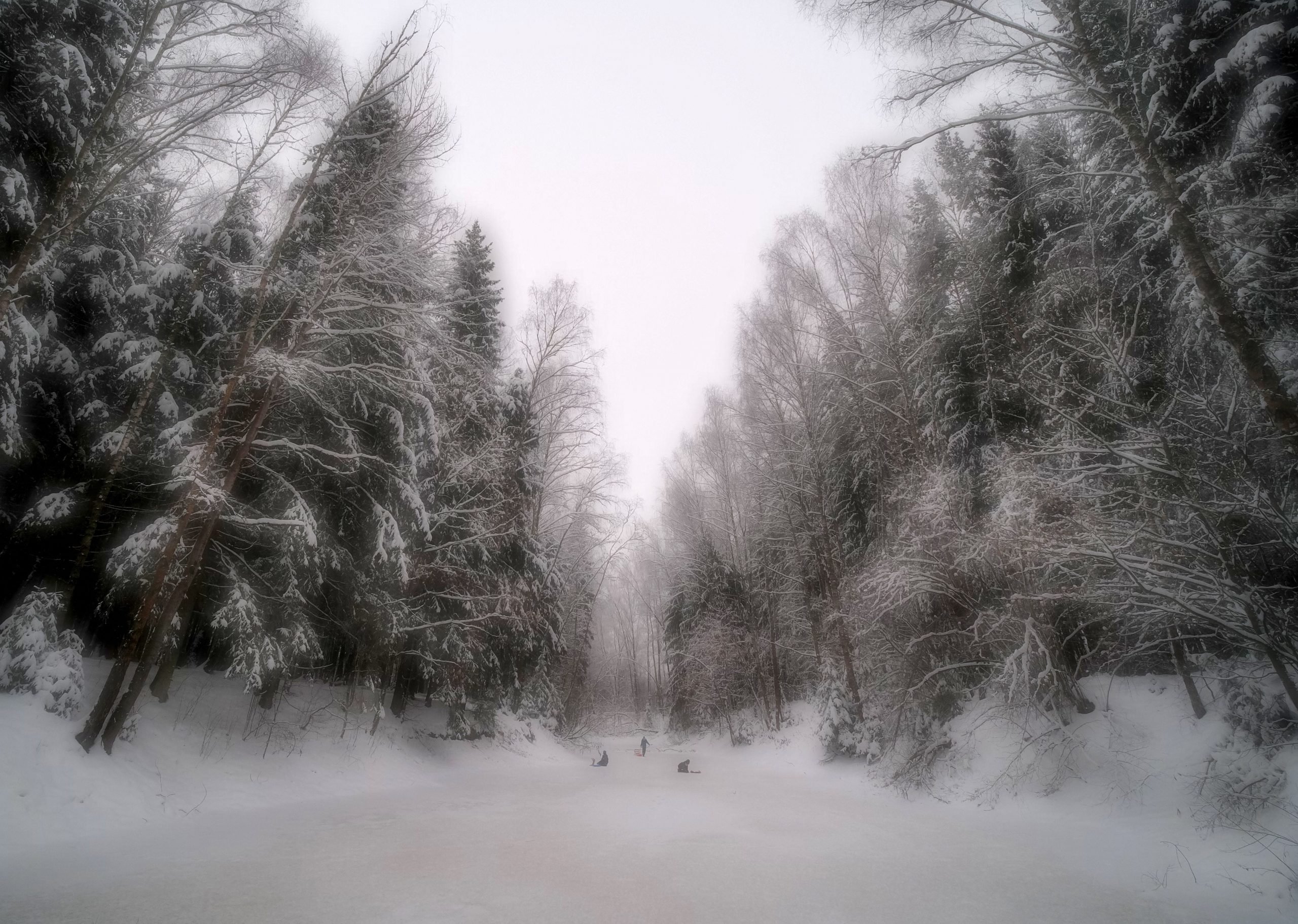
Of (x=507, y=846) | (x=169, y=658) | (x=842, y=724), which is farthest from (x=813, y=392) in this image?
(x=169, y=658)

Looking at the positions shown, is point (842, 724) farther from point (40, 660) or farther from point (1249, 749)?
point (40, 660)

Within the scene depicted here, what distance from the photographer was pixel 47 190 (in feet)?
22.4

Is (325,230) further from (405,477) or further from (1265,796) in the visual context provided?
(1265,796)

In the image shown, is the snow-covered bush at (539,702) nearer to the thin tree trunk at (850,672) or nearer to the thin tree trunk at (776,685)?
the thin tree trunk at (776,685)

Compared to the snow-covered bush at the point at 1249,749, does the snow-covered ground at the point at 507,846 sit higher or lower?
lower

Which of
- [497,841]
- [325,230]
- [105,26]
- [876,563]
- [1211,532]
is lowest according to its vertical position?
[497,841]

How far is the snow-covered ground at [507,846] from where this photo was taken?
12.5 ft

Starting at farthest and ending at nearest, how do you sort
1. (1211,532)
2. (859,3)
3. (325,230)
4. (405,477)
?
1. (405,477)
2. (325,230)
3. (859,3)
4. (1211,532)

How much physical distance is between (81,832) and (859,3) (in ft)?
38.0

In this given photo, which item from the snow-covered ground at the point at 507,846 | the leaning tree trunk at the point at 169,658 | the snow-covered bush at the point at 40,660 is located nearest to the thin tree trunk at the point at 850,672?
the snow-covered ground at the point at 507,846

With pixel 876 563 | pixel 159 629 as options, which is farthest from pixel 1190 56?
pixel 159 629

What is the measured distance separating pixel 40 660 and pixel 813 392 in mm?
14739

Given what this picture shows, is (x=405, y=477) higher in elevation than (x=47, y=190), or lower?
lower

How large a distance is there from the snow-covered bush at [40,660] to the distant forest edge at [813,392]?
0.04 meters
